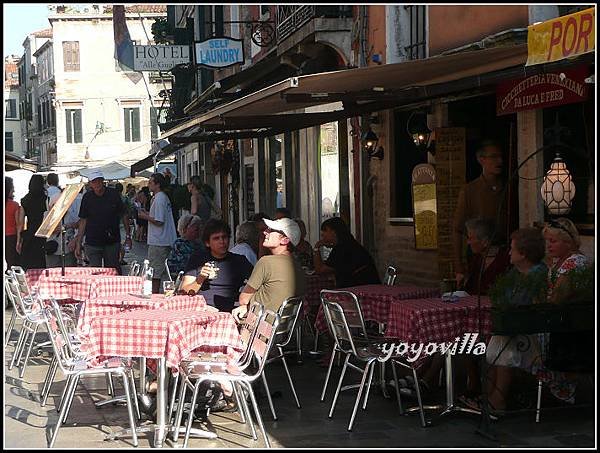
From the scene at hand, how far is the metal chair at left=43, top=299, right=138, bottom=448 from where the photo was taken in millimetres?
6899

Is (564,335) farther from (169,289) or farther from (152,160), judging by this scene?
(152,160)

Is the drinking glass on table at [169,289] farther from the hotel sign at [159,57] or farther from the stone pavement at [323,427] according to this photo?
the hotel sign at [159,57]

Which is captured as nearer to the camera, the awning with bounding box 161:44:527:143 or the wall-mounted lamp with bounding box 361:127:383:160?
the awning with bounding box 161:44:527:143

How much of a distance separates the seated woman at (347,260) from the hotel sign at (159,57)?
1132 centimetres

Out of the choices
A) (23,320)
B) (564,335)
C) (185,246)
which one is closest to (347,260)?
(185,246)

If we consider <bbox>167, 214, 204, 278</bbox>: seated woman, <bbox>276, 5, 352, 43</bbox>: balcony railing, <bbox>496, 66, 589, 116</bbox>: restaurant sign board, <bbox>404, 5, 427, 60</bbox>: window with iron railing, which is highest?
<bbox>276, 5, 352, 43</bbox>: balcony railing

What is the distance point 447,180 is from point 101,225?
188 inches

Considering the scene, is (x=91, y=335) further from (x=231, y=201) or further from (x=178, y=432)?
(x=231, y=201)

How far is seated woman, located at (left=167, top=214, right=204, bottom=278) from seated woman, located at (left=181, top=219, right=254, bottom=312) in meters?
2.35

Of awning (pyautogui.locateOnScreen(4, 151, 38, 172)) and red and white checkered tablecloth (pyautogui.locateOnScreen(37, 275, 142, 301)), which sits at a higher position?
awning (pyautogui.locateOnScreen(4, 151, 38, 172))

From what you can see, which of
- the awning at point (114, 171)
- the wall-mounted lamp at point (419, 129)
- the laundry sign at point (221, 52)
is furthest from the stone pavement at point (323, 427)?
the awning at point (114, 171)

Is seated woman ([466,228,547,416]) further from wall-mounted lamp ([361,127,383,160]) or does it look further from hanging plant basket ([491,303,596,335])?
wall-mounted lamp ([361,127,383,160])

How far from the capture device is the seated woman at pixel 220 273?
8312 millimetres

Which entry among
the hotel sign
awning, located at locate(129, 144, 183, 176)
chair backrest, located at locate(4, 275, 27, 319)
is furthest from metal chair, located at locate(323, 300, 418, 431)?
awning, located at locate(129, 144, 183, 176)
